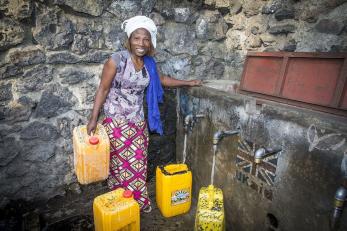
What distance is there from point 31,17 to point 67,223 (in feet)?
6.64

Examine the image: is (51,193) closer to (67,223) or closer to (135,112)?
(67,223)

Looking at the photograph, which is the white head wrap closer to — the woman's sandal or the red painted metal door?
the red painted metal door

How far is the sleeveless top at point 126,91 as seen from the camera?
2494 millimetres

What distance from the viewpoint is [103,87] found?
2457mm

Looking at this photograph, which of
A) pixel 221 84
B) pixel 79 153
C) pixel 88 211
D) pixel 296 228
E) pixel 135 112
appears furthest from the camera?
pixel 221 84

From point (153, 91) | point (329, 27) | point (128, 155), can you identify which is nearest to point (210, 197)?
point (128, 155)

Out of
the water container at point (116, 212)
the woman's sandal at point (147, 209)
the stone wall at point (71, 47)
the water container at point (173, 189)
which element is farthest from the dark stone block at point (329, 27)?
the woman's sandal at point (147, 209)

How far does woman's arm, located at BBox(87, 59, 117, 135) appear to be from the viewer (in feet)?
7.90

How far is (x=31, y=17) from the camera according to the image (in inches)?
95.7

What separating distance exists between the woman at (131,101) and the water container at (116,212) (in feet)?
1.28

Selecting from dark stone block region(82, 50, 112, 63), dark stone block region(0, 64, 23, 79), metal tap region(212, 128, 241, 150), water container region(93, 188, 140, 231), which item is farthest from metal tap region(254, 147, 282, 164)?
dark stone block region(0, 64, 23, 79)

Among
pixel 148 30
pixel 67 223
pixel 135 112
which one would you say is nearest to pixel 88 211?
pixel 67 223

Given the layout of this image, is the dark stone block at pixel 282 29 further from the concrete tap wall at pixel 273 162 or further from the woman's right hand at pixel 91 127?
the woman's right hand at pixel 91 127

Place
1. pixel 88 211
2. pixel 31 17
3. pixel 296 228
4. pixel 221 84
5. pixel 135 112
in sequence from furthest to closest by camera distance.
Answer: pixel 221 84 < pixel 88 211 < pixel 135 112 < pixel 31 17 < pixel 296 228
